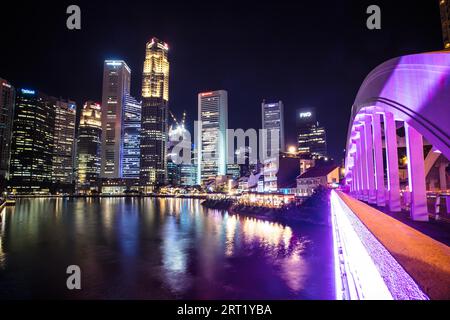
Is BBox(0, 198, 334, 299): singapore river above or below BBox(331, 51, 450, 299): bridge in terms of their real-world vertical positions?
below

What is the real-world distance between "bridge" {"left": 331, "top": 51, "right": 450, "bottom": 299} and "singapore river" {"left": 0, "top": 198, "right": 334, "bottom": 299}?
7883 mm

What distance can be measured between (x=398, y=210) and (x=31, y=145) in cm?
19433

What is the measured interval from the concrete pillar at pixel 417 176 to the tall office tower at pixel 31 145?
19171 centimetres

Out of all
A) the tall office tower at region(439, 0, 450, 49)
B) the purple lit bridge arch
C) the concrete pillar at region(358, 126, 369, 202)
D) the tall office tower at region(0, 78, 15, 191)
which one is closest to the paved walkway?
the purple lit bridge arch

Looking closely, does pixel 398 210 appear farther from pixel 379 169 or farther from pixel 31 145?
pixel 31 145

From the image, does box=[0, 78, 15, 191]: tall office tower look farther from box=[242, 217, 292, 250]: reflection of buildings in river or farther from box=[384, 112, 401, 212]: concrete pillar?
box=[384, 112, 401, 212]: concrete pillar

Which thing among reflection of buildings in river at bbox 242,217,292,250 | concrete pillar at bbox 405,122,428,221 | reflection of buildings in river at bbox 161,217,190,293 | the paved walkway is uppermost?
concrete pillar at bbox 405,122,428,221

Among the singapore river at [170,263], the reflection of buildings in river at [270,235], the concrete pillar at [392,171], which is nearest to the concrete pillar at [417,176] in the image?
the concrete pillar at [392,171]

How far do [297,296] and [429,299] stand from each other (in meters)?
17.3

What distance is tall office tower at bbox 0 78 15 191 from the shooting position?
165 m

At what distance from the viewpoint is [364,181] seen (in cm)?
2938

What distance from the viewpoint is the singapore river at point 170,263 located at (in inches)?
750
